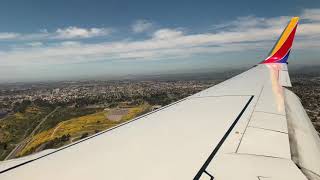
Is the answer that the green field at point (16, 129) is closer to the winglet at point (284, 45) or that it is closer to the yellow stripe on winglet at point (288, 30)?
the winglet at point (284, 45)

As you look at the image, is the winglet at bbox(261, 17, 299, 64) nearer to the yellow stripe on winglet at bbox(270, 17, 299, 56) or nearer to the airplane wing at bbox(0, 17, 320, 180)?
the yellow stripe on winglet at bbox(270, 17, 299, 56)

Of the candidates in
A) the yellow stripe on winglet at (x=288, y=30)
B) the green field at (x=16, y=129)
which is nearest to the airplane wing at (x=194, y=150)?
the yellow stripe on winglet at (x=288, y=30)

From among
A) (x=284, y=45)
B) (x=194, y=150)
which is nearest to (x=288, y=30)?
(x=284, y=45)

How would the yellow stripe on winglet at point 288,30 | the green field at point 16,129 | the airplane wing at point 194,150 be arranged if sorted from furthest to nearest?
the green field at point 16,129 < the yellow stripe on winglet at point 288,30 < the airplane wing at point 194,150

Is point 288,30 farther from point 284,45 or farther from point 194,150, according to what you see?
point 194,150

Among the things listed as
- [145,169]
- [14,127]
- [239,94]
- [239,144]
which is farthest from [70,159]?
[14,127]

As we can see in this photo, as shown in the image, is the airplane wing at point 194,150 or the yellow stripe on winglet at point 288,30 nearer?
the airplane wing at point 194,150
